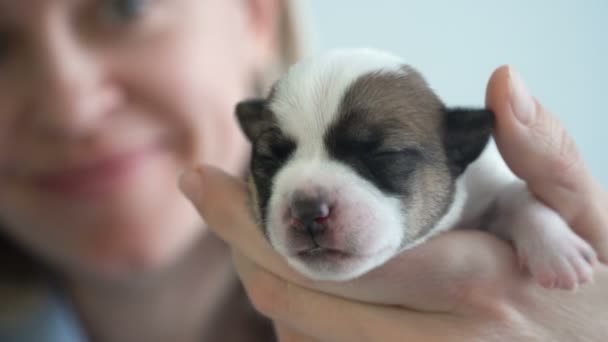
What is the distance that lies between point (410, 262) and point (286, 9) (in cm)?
163

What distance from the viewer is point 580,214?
126 cm

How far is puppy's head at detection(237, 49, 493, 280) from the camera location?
39.1 inches

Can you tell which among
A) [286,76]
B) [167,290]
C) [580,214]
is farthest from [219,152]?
[580,214]

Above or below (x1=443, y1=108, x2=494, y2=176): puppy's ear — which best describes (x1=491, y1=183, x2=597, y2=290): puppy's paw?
below

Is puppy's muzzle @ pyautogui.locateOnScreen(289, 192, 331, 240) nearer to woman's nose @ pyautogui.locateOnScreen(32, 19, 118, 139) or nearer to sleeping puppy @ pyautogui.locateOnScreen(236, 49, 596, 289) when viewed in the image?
sleeping puppy @ pyautogui.locateOnScreen(236, 49, 596, 289)

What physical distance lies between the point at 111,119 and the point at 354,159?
102cm

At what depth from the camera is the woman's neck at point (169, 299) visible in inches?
94.3

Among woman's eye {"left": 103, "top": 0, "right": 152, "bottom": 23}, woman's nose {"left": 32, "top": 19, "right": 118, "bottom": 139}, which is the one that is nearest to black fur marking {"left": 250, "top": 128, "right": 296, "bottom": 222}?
woman's nose {"left": 32, "top": 19, "right": 118, "bottom": 139}

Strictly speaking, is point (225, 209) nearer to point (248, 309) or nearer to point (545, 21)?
point (248, 309)

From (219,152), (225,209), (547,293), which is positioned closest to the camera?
(547,293)

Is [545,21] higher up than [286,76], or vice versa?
[286,76]

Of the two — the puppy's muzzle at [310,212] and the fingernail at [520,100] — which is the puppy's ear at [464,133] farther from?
the puppy's muzzle at [310,212]

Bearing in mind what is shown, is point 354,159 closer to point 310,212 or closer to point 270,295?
point 310,212

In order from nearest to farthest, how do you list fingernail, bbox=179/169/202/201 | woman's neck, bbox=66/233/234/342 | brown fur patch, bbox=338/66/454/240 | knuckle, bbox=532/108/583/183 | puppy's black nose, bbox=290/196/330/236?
puppy's black nose, bbox=290/196/330/236, brown fur patch, bbox=338/66/454/240, knuckle, bbox=532/108/583/183, fingernail, bbox=179/169/202/201, woman's neck, bbox=66/233/234/342
